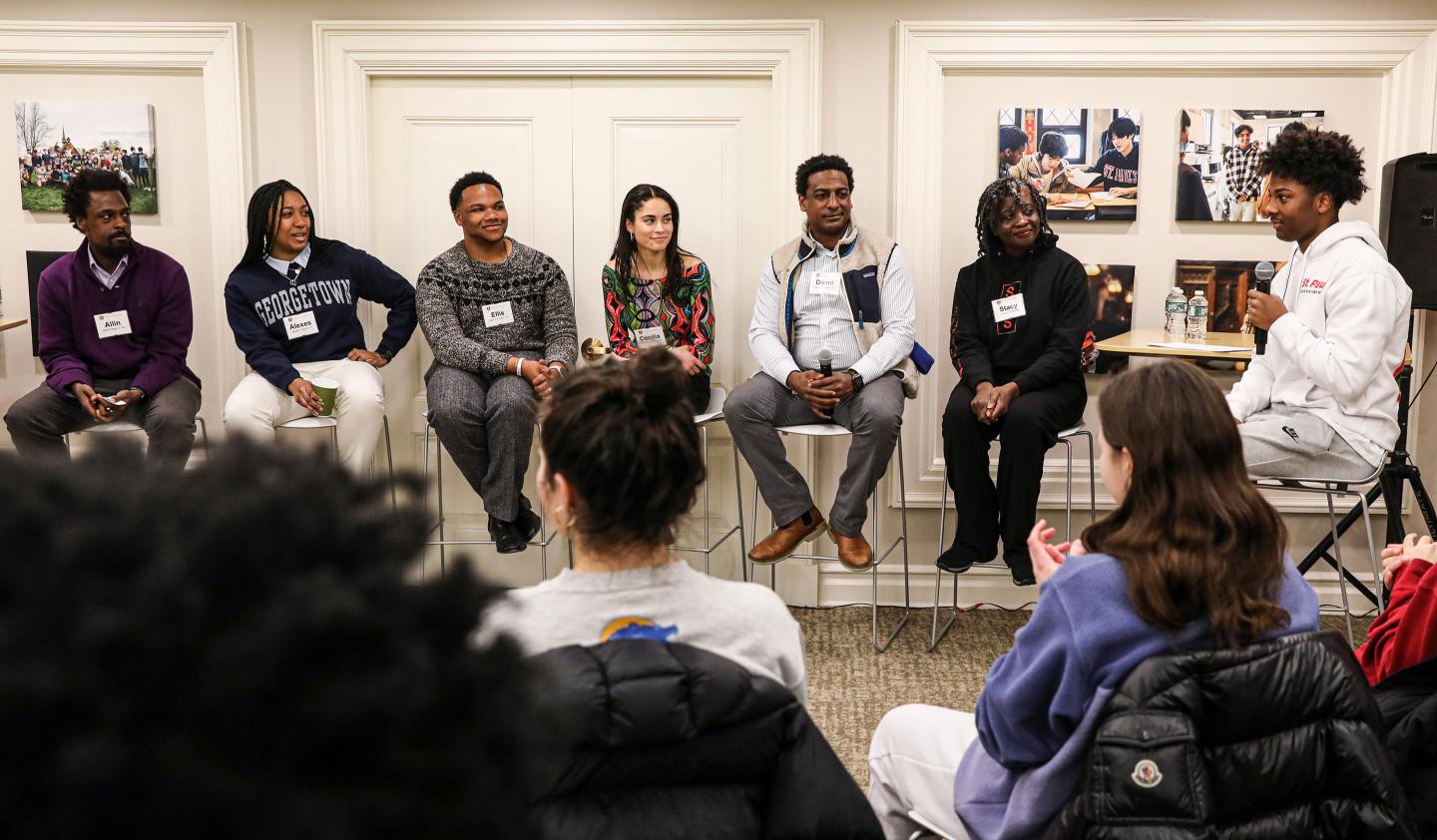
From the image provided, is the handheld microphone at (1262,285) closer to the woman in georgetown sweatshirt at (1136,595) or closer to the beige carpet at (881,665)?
the beige carpet at (881,665)

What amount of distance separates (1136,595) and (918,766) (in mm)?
607

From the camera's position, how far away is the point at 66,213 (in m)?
4.66

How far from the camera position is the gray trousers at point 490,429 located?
14.4 ft

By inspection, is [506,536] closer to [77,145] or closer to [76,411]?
[76,411]

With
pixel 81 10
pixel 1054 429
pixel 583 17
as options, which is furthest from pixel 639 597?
pixel 81 10

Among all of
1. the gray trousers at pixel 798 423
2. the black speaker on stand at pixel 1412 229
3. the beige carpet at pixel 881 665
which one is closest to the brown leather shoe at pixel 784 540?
the gray trousers at pixel 798 423

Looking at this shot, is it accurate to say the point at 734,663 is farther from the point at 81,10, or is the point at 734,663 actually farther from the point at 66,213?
the point at 81,10

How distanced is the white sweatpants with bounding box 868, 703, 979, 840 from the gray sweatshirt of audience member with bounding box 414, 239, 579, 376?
2.72 meters

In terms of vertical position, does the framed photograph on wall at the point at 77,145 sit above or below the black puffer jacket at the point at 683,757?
above

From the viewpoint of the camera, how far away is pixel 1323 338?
3.67 meters

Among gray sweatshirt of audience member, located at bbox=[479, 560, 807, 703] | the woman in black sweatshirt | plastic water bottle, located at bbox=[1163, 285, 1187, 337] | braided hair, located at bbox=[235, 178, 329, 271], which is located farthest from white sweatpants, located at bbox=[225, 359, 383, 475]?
gray sweatshirt of audience member, located at bbox=[479, 560, 807, 703]

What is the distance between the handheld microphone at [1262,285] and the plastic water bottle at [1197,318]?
18 centimetres

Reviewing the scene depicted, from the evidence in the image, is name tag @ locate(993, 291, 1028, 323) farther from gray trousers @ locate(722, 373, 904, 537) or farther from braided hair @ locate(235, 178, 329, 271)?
braided hair @ locate(235, 178, 329, 271)

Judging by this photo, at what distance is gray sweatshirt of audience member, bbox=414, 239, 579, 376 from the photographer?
15.1 feet
